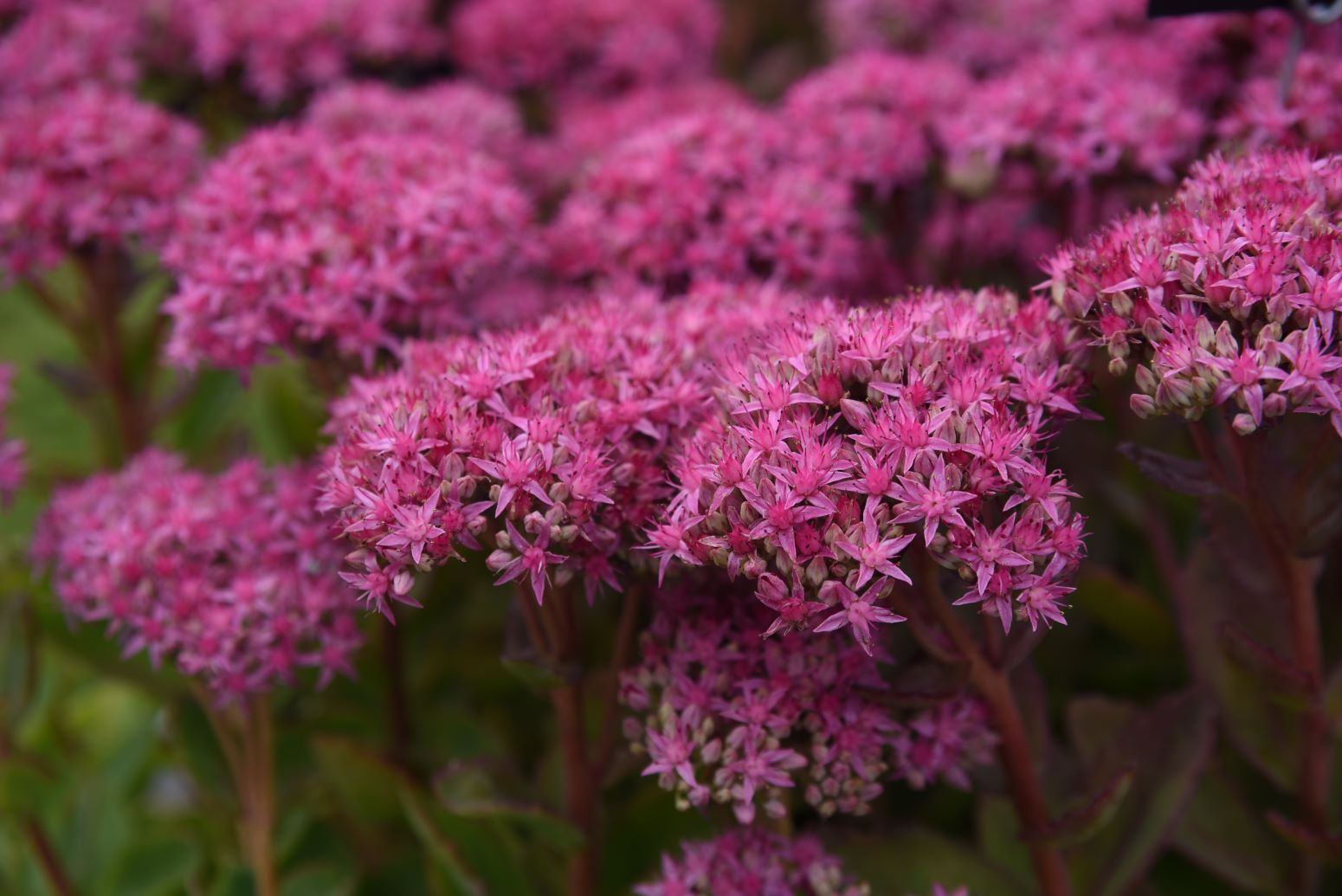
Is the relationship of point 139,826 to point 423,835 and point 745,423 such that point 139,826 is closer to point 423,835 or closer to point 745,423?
point 423,835

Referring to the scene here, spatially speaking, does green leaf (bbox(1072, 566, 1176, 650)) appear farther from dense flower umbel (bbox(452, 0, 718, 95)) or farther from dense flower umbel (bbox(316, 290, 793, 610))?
dense flower umbel (bbox(452, 0, 718, 95))

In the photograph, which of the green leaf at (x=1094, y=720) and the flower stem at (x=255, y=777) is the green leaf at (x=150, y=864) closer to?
the flower stem at (x=255, y=777)

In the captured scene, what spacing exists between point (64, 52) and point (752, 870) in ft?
6.52

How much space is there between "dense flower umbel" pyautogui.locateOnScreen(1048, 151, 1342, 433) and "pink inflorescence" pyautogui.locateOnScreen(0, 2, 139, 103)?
189 centimetres

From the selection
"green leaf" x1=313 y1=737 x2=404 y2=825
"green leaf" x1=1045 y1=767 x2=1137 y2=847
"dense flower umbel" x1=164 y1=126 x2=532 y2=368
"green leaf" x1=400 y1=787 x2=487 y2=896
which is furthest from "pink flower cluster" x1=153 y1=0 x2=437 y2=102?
"green leaf" x1=1045 y1=767 x2=1137 y2=847

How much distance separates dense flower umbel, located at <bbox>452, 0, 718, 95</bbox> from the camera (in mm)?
2486

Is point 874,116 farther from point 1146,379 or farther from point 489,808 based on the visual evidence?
point 489,808

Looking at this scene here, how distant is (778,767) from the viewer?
1.11 meters

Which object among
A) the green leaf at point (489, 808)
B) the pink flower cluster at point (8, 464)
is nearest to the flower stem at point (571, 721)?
the green leaf at point (489, 808)

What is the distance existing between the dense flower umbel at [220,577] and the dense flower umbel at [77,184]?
48cm

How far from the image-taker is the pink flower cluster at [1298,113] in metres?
1.44

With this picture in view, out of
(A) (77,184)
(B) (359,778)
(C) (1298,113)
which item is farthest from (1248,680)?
(A) (77,184)


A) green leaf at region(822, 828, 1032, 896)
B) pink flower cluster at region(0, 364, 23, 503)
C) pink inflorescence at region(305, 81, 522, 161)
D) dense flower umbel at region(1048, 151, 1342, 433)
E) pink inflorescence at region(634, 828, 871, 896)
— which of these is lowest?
green leaf at region(822, 828, 1032, 896)

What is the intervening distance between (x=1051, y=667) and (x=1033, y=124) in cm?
85
